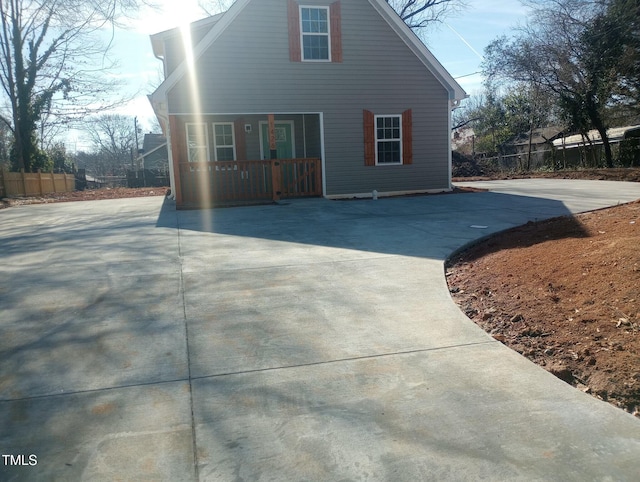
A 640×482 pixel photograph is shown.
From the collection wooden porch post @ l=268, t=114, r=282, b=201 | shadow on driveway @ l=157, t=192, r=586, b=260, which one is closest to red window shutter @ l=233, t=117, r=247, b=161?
wooden porch post @ l=268, t=114, r=282, b=201

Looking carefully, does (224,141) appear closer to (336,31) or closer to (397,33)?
(336,31)

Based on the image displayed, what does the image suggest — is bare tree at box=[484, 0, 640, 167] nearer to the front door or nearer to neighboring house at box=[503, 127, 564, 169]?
neighboring house at box=[503, 127, 564, 169]

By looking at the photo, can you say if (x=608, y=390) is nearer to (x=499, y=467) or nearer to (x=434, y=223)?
(x=499, y=467)

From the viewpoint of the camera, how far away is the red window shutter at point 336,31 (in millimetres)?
13648

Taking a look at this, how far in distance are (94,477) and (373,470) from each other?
4.44ft

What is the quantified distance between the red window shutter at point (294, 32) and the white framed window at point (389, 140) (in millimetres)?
3204

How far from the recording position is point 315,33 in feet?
44.9

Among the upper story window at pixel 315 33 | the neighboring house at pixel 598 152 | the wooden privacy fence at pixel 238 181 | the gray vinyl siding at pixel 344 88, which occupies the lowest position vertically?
the wooden privacy fence at pixel 238 181

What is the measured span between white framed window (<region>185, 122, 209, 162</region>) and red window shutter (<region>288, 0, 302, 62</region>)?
3662 millimetres

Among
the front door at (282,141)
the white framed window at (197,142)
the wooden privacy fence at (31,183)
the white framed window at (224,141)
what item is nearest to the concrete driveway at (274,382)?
the white framed window at (197,142)

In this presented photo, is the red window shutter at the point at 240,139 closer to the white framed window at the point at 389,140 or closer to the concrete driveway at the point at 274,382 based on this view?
the white framed window at the point at 389,140

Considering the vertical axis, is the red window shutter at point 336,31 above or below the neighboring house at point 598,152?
above

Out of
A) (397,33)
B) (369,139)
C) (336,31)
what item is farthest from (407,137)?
(336,31)

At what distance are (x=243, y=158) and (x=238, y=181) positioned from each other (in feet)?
6.32
